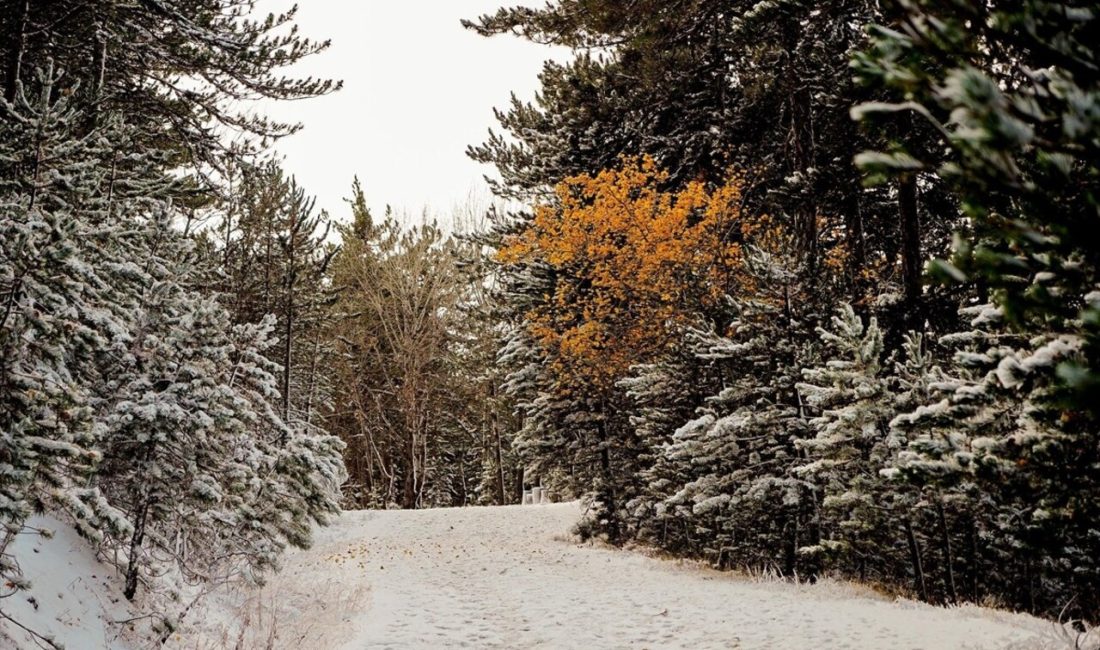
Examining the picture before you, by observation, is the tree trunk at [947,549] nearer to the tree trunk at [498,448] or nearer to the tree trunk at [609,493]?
the tree trunk at [609,493]

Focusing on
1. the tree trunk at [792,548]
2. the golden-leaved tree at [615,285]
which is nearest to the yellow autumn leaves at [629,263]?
the golden-leaved tree at [615,285]

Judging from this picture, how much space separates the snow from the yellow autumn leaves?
1013 centimetres

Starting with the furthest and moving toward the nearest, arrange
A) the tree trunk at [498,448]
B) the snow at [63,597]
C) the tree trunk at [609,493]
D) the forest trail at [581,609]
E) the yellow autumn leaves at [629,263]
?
the tree trunk at [498,448] < the tree trunk at [609,493] < the yellow autumn leaves at [629,263] < the forest trail at [581,609] < the snow at [63,597]

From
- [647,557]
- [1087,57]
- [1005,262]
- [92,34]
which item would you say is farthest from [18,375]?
[647,557]

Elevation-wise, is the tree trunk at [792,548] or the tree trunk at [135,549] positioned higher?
the tree trunk at [135,549]

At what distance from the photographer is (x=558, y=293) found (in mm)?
17516

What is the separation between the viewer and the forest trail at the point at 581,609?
6684 mm

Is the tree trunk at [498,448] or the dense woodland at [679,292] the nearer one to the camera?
the dense woodland at [679,292]

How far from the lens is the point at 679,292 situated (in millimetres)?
14539

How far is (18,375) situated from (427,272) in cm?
2381

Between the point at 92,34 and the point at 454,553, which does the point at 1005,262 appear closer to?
the point at 92,34

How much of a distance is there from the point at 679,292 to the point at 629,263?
5.82 ft

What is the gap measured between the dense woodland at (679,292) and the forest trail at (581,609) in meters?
0.99

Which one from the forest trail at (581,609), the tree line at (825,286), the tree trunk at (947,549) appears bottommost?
the forest trail at (581,609)
